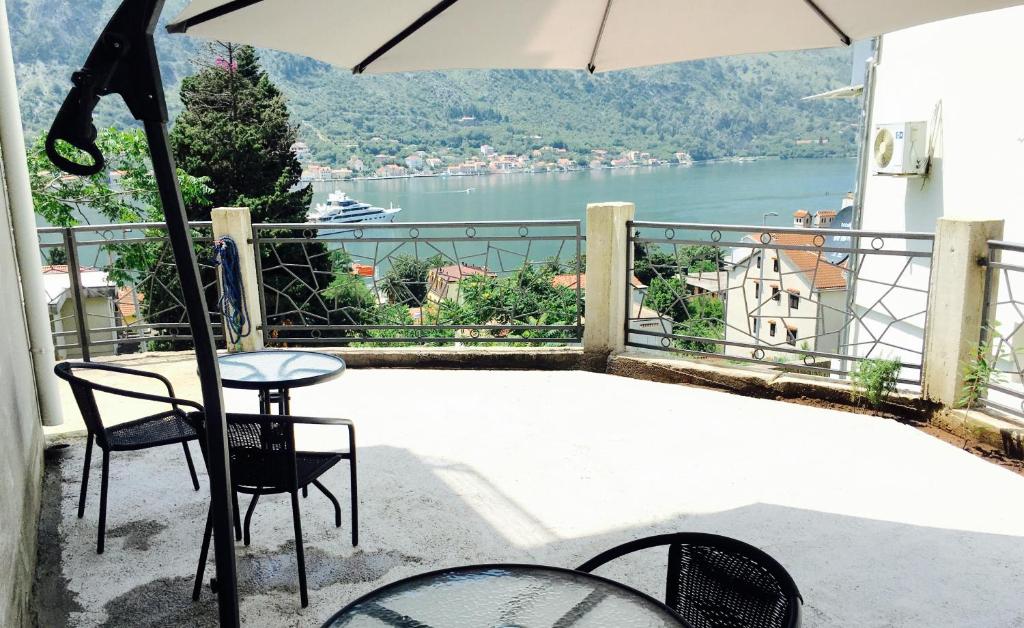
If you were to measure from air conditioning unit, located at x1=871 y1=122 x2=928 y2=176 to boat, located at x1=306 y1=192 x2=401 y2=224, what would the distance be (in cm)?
3449

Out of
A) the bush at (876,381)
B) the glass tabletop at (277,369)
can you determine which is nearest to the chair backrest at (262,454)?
the glass tabletop at (277,369)

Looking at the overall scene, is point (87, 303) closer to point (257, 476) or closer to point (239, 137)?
point (257, 476)

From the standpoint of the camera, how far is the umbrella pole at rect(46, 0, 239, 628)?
1.15m

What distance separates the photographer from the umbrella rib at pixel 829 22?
298cm

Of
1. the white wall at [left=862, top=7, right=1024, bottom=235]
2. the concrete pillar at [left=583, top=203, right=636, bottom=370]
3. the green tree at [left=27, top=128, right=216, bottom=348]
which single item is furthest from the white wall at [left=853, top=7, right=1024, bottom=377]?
the green tree at [left=27, top=128, right=216, bottom=348]

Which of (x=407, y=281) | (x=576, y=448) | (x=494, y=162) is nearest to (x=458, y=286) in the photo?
(x=407, y=281)

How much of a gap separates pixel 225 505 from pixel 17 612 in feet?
5.58

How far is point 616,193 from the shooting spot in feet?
197

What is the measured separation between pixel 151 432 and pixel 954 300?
13.9 ft

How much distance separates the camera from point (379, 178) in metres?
47.4

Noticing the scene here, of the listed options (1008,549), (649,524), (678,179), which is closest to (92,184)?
(649,524)

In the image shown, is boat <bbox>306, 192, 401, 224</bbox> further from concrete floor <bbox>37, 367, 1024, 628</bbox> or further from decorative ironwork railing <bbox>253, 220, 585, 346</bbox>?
concrete floor <bbox>37, 367, 1024, 628</bbox>

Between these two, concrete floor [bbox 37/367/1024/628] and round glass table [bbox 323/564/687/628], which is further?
concrete floor [bbox 37/367/1024/628]

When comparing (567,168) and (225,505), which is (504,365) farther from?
(567,168)
